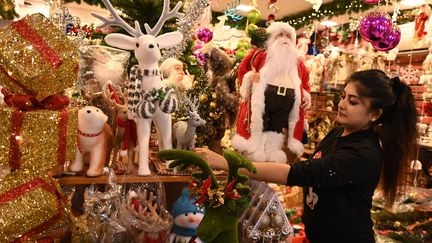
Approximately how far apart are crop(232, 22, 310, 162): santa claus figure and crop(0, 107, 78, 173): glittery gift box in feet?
2.44

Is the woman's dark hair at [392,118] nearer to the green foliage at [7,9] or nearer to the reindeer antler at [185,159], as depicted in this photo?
the reindeer antler at [185,159]

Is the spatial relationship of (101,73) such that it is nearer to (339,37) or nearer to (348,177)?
(348,177)

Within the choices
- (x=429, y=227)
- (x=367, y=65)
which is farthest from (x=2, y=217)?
(x=367, y=65)

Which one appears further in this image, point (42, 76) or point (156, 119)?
point (156, 119)

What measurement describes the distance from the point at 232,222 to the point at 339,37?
383cm

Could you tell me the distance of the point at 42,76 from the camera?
3.05 feet

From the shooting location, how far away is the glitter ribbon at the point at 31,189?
0.95m

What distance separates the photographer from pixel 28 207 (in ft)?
3.18

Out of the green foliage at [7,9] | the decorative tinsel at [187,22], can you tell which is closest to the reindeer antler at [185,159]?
the decorative tinsel at [187,22]

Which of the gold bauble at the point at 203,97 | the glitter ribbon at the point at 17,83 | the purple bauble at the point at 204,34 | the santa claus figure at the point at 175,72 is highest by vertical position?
the purple bauble at the point at 204,34

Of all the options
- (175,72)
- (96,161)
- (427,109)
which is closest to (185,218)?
(96,161)

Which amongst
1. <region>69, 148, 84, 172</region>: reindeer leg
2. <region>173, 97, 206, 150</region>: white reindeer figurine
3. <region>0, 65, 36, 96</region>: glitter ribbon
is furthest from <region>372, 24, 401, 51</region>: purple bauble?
<region>0, 65, 36, 96</region>: glitter ribbon

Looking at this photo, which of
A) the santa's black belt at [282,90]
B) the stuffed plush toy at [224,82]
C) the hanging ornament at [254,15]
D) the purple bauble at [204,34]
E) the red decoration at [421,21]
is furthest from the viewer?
the red decoration at [421,21]

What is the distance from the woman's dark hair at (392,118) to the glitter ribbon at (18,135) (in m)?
0.99
